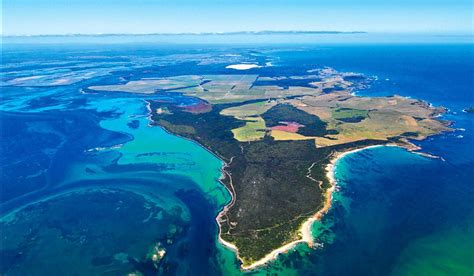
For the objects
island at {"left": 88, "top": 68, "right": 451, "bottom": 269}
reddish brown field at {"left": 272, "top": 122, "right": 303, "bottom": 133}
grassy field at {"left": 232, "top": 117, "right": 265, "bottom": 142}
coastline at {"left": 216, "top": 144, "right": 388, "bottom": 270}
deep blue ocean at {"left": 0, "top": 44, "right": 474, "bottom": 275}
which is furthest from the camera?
reddish brown field at {"left": 272, "top": 122, "right": 303, "bottom": 133}

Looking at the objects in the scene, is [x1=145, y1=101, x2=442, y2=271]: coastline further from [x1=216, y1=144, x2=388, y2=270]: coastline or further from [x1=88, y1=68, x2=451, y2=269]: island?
[x1=88, y1=68, x2=451, y2=269]: island

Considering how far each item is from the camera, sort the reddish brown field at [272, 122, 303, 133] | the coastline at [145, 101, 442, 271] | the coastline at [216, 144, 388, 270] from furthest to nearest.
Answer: the reddish brown field at [272, 122, 303, 133] < the coastline at [145, 101, 442, 271] < the coastline at [216, 144, 388, 270]

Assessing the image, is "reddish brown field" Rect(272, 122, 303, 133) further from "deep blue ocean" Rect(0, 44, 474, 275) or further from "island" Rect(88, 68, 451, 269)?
"deep blue ocean" Rect(0, 44, 474, 275)

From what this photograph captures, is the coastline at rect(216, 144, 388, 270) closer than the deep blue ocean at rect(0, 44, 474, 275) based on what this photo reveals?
Yes

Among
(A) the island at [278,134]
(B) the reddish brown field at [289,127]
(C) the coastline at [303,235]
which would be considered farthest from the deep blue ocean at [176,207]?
(B) the reddish brown field at [289,127]

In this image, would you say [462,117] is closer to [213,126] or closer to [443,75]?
[213,126]

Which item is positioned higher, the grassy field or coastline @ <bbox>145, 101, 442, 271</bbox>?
the grassy field

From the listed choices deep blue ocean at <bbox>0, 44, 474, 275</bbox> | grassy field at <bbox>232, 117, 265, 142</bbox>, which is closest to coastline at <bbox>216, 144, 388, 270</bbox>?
deep blue ocean at <bbox>0, 44, 474, 275</bbox>

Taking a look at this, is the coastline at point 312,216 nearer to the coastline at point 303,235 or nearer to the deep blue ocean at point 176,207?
the coastline at point 303,235

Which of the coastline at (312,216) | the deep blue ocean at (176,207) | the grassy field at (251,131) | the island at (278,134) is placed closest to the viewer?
the deep blue ocean at (176,207)

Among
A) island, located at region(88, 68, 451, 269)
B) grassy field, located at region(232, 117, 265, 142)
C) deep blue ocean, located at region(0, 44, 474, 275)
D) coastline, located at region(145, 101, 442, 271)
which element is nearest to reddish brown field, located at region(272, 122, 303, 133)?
island, located at region(88, 68, 451, 269)
